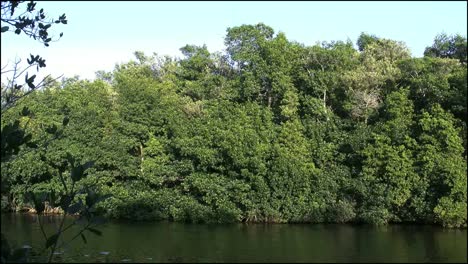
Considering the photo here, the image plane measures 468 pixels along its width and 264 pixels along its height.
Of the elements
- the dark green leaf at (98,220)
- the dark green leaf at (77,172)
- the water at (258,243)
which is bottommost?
the water at (258,243)

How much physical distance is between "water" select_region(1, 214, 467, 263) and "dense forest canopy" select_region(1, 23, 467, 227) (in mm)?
1805

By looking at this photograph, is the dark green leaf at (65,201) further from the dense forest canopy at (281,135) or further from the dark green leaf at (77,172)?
the dense forest canopy at (281,135)

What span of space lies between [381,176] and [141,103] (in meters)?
16.2

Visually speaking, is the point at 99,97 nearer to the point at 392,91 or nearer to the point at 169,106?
the point at 169,106

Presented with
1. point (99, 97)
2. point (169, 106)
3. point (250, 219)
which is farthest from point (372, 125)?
point (99, 97)

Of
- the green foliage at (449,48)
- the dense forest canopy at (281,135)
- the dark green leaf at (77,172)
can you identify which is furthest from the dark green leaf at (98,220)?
the green foliage at (449,48)

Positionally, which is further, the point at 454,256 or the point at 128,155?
the point at 128,155

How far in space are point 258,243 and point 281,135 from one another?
10600mm

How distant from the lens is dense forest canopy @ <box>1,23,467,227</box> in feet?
95.9

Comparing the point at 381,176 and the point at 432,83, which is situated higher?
the point at 432,83

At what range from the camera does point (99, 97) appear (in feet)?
124

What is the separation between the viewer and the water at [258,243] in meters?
19.9

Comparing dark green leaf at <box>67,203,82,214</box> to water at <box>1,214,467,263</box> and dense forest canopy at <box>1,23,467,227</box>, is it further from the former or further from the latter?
dense forest canopy at <box>1,23,467,227</box>

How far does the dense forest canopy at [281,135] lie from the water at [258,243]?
5.92 feet
